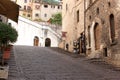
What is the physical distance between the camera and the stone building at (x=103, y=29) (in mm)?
18156

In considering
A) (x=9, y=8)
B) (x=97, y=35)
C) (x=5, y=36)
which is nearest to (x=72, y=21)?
(x=97, y=35)

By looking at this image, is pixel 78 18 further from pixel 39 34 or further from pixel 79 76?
pixel 39 34

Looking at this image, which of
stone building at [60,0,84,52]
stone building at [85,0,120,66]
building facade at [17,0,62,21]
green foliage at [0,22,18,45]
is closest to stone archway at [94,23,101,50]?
stone building at [85,0,120,66]

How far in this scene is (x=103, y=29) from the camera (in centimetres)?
2078

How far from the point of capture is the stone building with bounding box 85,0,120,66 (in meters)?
18.2

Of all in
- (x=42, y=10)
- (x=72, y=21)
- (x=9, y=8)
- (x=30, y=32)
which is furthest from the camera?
(x=42, y=10)

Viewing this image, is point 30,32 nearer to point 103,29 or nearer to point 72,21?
point 72,21

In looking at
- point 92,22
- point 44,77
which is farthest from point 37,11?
point 44,77

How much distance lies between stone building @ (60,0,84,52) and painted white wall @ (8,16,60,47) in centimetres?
1660

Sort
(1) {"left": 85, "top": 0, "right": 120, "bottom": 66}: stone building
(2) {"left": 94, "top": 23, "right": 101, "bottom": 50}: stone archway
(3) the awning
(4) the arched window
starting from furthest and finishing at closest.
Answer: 1. (2) {"left": 94, "top": 23, "right": 101, "bottom": 50}: stone archway
2. (4) the arched window
3. (1) {"left": 85, "top": 0, "right": 120, "bottom": 66}: stone building
4. (3) the awning

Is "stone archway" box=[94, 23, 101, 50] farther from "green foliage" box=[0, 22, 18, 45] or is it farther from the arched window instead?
"green foliage" box=[0, 22, 18, 45]

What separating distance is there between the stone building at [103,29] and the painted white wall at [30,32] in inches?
1054

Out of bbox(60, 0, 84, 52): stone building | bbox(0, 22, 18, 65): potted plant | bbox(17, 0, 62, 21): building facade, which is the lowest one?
bbox(0, 22, 18, 65): potted plant

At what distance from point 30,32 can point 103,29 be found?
107 feet
